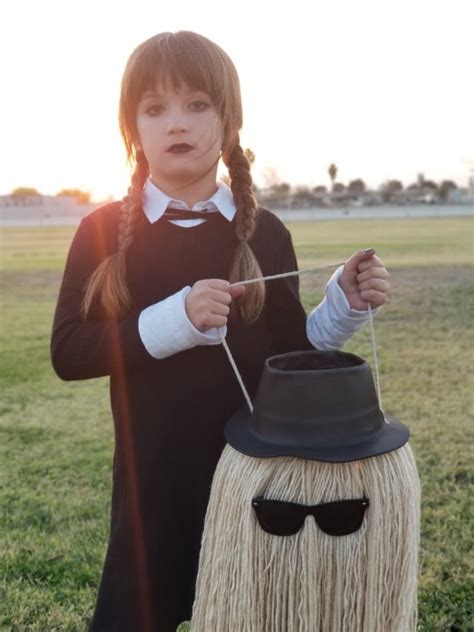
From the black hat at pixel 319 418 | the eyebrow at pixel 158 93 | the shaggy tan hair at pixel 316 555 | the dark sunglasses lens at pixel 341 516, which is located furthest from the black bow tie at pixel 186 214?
the dark sunglasses lens at pixel 341 516

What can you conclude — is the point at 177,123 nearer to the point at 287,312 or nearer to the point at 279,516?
the point at 287,312

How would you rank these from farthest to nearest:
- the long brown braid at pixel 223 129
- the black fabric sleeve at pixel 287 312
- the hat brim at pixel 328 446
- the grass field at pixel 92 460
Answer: the grass field at pixel 92 460, the black fabric sleeve at pixel 287 312, the long brown braid at pixel 223 129, the hat brim at pixel 328 446

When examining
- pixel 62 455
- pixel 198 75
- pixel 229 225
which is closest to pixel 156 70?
pixel 198 75

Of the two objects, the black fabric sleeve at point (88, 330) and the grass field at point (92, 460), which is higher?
the black fabric sleeve at point (88, 330)

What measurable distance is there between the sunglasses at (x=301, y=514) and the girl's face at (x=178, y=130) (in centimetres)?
70

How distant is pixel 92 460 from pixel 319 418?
2.67 metres

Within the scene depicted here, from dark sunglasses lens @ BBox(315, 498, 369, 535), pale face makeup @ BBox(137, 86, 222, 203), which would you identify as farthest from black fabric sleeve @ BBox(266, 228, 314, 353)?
dark sunglasses lens @ BBox(315, 498, 369, 535)

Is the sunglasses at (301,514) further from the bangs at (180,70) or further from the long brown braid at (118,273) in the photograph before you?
the bangs at (180,70)

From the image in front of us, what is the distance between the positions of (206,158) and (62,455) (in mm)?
2633

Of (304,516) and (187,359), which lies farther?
(187,359)

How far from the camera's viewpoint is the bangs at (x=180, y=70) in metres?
1.46

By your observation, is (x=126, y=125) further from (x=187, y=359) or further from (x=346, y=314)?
(x=346, y=314)

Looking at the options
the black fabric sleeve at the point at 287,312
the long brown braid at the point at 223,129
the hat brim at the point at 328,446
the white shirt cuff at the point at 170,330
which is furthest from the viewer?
the black fabric sleeve at the point at 287,312

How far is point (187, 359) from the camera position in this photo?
1562 millimetres
